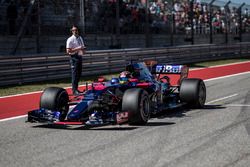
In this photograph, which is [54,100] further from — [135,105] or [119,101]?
[135,105]

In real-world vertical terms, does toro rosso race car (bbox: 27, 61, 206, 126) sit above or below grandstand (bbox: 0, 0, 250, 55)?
below

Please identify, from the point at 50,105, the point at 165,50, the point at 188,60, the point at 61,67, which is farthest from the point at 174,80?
the point at 50,105

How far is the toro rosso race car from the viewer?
8234 mm

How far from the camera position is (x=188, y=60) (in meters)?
25.1

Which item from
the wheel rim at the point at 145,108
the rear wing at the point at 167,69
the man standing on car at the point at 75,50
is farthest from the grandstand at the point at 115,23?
the wheel rim at the point at 145,108

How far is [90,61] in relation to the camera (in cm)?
1838

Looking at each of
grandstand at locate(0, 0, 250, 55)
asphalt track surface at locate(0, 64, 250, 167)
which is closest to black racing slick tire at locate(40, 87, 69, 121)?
asphalt track surface at locate(0, 64, 250, 167)

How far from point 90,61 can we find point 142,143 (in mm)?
11538

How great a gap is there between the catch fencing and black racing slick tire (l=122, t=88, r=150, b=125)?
730 cm

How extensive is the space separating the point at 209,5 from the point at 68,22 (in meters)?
11.7

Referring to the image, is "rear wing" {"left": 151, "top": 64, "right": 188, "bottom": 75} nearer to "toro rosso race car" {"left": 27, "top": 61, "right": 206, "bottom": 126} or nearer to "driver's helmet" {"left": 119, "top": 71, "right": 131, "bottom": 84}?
"toro rosso race car" {"left": 27, "top": 61, "right": 206, "bottom": 126}

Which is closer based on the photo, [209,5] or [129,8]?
[129,8]

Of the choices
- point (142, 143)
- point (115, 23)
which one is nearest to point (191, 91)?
point (142, 143)

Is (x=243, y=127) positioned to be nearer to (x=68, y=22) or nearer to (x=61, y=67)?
(x=61, y=67)
